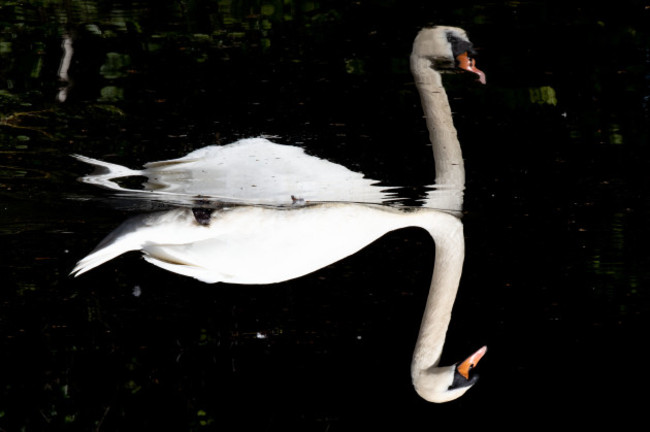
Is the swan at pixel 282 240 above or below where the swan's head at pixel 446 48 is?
below

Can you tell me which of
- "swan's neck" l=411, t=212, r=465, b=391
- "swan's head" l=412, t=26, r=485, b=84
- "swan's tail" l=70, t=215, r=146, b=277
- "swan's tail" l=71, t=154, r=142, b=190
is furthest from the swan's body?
"swan's head" l=412, t=26, r=485, b=84

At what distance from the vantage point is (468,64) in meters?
3.32

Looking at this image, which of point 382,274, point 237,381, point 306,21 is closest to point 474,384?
point 382,274

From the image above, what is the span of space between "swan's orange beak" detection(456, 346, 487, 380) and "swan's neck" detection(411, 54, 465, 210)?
0.78 m

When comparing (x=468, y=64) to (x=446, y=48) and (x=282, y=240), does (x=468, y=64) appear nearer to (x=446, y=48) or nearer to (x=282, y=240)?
(x=446, y=48)

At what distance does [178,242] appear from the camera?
4098 millimetres

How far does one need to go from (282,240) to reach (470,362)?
1.05m

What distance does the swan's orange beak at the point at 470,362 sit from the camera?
4156mm

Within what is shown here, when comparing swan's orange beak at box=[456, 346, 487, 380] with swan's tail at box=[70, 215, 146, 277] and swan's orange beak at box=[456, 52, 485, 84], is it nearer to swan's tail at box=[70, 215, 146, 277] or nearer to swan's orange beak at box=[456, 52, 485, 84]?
swan's orange beak at box=[456, 52, 485, 84]

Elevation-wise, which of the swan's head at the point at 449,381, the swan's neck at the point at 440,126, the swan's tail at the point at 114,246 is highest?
the swan's neck at the point at 440,126

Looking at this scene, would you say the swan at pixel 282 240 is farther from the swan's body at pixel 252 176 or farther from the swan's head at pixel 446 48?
the swan's head at pixel 446 48

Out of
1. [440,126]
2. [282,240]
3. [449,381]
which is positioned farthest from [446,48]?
[449,381]

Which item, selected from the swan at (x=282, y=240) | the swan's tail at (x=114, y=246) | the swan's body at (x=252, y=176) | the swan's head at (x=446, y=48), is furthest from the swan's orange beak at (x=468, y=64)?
the swan's tail at (x=114, y=246)

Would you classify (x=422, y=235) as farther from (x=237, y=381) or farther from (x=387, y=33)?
(x=387, y=33)
